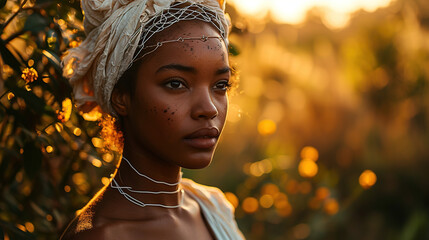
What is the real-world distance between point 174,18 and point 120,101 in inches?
13.8

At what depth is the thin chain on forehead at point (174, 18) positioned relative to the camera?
1.87 meters

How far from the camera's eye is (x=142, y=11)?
1866 mm

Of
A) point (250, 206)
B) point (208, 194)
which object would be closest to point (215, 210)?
point (208, 194)

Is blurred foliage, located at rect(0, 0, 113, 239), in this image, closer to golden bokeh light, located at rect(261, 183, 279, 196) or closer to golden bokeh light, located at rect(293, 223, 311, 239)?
golden bokeh light, located at rect(261, 183, 279, 196)

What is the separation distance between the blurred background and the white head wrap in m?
0.17

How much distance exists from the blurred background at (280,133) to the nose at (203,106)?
471 millimetres

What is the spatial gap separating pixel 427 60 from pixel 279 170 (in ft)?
12.1

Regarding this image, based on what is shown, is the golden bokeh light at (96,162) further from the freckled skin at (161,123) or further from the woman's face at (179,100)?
the woman's face at (179,100)

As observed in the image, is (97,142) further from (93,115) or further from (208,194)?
(208,194)

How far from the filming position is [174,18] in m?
1.91

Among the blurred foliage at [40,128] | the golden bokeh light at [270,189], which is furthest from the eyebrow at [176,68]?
the golden bokeh light at [270,189]

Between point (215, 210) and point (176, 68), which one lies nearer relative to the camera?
point (176, 68)

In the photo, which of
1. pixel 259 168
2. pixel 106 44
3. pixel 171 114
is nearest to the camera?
pixel 171 114

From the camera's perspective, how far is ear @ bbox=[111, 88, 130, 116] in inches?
76.0
